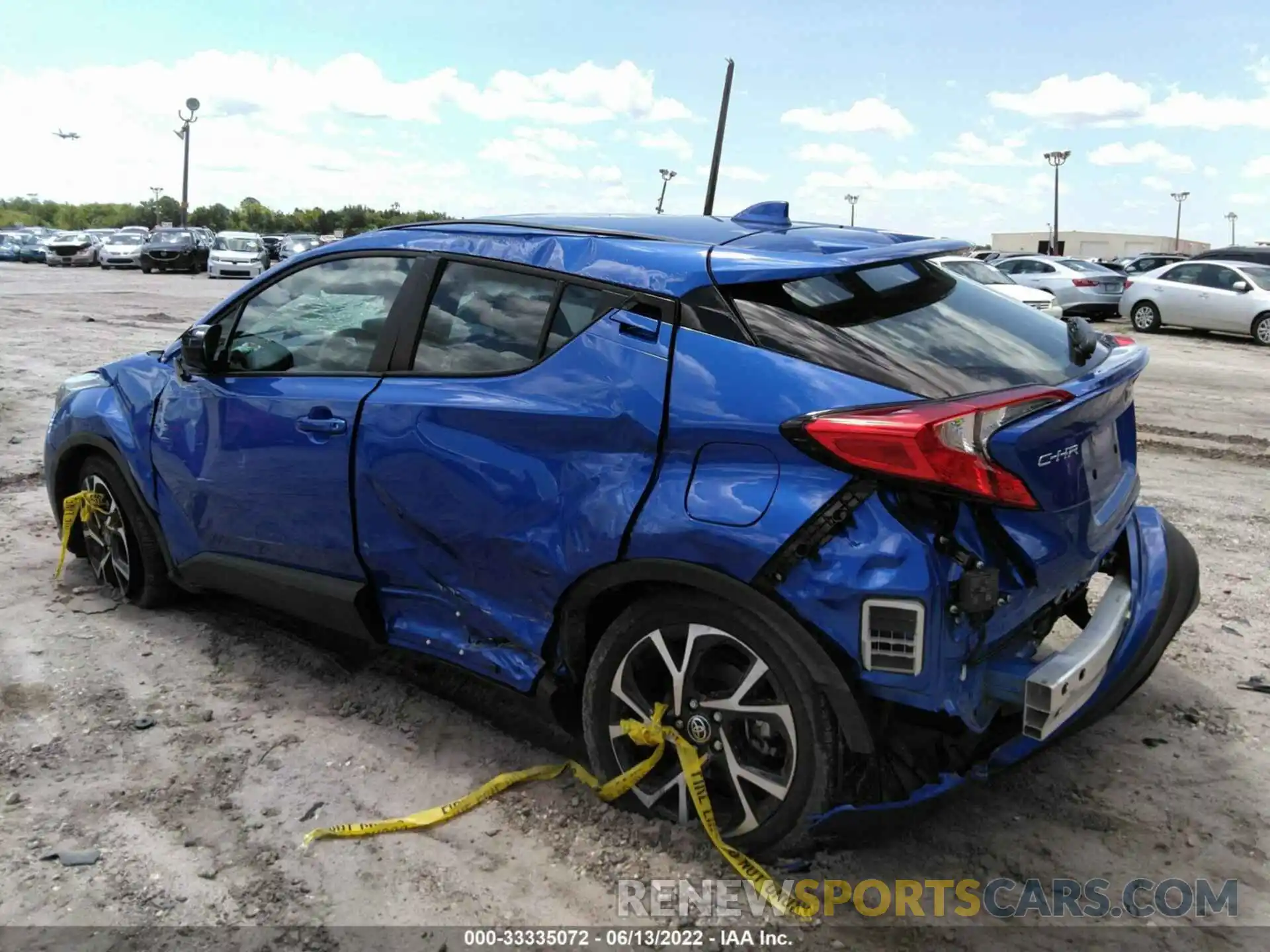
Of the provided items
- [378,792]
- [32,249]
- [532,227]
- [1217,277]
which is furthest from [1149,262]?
[32,249]

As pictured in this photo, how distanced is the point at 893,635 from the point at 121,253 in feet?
138

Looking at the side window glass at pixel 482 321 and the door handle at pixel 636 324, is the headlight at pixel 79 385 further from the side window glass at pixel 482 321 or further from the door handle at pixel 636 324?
the door handle at pixel 636 324

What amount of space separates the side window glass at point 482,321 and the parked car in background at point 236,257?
30.0 m

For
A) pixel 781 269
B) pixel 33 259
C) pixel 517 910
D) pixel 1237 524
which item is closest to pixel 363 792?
pixel 517 910

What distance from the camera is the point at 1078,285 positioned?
2269 centimetres

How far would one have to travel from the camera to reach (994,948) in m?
2.51

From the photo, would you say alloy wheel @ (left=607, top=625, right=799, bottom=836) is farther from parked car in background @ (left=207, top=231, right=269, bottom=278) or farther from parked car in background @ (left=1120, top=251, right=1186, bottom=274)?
parked car in background @ (left=1120, top=251, right=1186, bottom=274)

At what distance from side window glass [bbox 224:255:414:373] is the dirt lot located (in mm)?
1210

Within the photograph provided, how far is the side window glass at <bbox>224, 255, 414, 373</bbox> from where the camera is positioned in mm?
3523

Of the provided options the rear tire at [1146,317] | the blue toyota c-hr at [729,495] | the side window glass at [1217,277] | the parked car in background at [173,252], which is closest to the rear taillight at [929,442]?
the blue toyota c-hr at [729,495]

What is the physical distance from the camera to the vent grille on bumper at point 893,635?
2.37 m

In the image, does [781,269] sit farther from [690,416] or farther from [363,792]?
[363,792]
